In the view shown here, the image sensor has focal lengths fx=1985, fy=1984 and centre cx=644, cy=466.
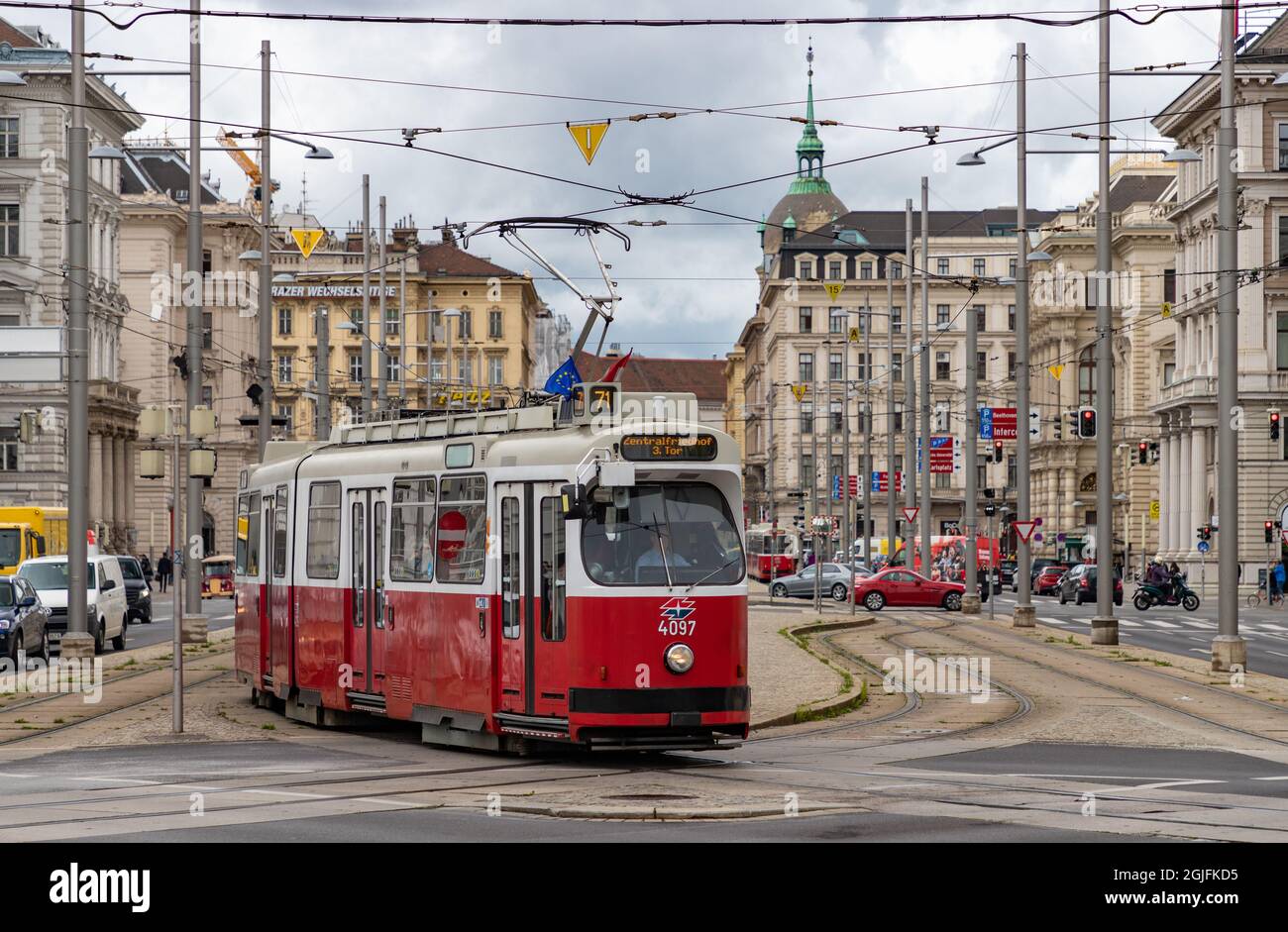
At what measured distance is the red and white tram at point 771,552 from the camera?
8934cm

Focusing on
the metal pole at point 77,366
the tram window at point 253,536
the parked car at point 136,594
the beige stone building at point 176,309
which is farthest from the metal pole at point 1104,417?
the beige stone building at point 176,309

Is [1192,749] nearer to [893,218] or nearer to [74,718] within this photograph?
[74,718]

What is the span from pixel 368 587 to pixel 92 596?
17.8 meters

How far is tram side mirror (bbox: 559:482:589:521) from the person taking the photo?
54.1ft

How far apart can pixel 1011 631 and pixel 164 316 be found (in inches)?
3104

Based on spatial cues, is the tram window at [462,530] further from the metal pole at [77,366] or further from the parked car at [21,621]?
the parked car at [21,621]

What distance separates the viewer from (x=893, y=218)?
150 m

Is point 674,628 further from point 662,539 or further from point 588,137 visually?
point 588,137

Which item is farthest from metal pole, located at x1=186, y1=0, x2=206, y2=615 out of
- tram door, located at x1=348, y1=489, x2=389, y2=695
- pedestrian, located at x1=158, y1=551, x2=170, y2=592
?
pedestrian, located at x1=158, y1=551, x2=170, y2=592

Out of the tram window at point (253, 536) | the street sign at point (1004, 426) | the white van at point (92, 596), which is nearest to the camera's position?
the tram window at point (253, 536)

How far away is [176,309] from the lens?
114 meters

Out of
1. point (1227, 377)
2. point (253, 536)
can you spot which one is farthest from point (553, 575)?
point (1227, 377)

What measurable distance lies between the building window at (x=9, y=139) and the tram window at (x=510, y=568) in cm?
6579
